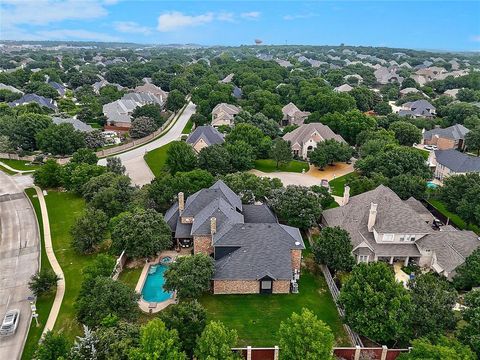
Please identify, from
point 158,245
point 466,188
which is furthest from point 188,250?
point 466,188

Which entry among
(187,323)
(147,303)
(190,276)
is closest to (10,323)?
(147,303)

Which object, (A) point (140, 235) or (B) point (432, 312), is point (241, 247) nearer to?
(A) point (140, 235)

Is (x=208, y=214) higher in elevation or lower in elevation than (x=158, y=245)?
higher

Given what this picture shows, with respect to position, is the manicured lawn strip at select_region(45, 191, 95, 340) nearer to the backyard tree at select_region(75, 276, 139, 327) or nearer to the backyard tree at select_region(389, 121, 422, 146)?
the backyard tree at select_region(75, 276, 139, 327)

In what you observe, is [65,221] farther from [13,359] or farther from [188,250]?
[13,359]

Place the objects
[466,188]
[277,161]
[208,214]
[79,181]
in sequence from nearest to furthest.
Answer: [208,214]
[466,188]
[79,181]
[277,161]

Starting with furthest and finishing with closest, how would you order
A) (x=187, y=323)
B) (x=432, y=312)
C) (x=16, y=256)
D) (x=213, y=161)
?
(x=213, y=161) → (x=16, y=256) → (x=432, y=312) → (x=187, y=323)

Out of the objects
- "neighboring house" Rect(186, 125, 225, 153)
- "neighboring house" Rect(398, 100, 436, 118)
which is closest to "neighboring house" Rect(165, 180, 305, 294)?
"neighboring house" Rect(186, 125, 225, 153)
